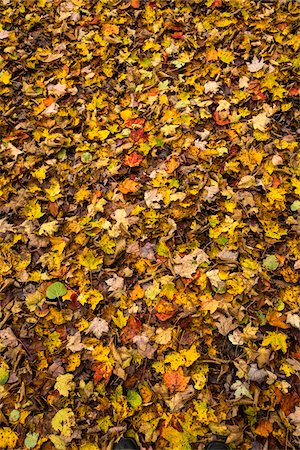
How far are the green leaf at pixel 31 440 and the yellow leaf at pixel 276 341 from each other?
45.5 inches

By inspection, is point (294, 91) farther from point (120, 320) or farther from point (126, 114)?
point (120, 320)

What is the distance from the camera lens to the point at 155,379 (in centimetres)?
188

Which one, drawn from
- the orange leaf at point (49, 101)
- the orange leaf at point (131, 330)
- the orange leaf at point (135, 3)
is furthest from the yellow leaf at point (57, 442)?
the orange leaf at point (135, 3)

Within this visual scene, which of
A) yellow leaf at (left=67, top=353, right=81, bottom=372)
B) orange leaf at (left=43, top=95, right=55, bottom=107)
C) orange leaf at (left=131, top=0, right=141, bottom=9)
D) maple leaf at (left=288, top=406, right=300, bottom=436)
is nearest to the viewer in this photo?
maple leaf at (left=288, top=406, right=300, bottom=436)

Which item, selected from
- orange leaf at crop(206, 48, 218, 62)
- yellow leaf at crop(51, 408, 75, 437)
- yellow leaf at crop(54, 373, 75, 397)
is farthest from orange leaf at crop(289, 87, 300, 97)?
yellow leaf at crop(51, 408, 75, 437)

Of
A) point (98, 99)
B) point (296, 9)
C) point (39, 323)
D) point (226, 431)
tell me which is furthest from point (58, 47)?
point (226, 431)

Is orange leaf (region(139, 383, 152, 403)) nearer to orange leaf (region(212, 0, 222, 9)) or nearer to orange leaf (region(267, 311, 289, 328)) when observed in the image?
orange leaf (region(267, 311, 289, 328))

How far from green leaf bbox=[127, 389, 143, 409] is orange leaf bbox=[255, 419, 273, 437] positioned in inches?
21.2

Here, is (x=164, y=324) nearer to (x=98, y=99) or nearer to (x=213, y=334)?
(x=213, y=334)

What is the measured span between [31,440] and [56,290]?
728 millimetres

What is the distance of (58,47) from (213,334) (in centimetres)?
265

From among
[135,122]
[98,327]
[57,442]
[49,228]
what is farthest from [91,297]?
[135,122]

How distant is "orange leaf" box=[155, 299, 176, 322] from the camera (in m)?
2.01

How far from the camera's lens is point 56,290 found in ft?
7.04
